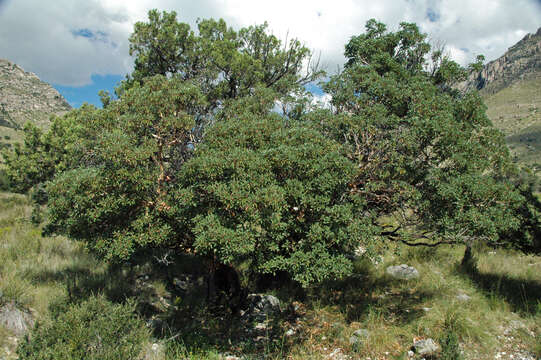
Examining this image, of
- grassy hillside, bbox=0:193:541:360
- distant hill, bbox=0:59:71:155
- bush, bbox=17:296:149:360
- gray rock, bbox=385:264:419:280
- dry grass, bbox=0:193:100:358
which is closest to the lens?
bush, bbox=17:296:149:360

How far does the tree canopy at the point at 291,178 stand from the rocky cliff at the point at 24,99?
99.7m

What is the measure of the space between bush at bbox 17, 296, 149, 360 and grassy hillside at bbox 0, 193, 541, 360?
0.68m

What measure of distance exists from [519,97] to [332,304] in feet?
328

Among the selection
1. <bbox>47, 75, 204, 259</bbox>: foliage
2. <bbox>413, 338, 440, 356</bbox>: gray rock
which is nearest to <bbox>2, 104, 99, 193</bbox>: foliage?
Result: <bbox>47, 75, 204, 259</bbox>: foliage

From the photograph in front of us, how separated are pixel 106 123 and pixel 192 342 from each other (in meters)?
5.78

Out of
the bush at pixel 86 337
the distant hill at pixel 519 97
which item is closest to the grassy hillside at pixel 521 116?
the distant hill at pixel 519 97

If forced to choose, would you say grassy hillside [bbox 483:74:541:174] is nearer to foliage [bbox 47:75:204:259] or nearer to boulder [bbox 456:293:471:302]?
boulder [bbox 456:293:471:302]

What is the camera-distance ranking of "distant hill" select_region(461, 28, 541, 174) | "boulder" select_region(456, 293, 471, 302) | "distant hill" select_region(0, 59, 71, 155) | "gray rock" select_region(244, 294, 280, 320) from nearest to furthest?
1. "boulder" select_region(456, 293, 471, 302)
2. "gray rock" select_region(244, 294, 280, 320)
3. "distant hill" select_region(461, 28, 541, 174)
4. "distant hill" select_region(0, 59, 71, 155)

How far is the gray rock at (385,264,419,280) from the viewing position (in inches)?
420

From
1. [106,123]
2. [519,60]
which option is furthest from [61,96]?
[519,60]

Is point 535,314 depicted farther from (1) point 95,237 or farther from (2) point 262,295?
(1) point 95,237

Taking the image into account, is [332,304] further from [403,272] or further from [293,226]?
[293,226]

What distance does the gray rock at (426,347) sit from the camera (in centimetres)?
673

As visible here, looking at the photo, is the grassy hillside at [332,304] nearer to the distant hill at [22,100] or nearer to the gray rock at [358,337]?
the gray rock at [358,337]
